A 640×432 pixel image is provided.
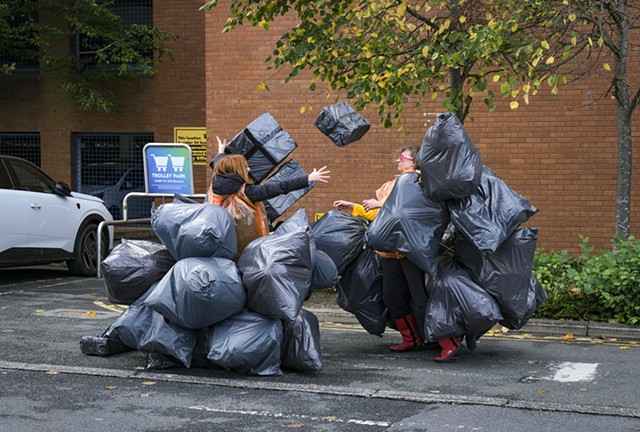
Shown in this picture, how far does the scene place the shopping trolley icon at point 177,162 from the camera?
15008 millimetres

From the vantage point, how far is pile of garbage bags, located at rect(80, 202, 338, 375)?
696 centimetres

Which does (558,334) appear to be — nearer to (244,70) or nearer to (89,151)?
(244,70)

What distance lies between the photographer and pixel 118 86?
19438 mm

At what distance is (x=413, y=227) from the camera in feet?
24.3

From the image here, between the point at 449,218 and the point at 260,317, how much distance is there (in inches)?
62.6

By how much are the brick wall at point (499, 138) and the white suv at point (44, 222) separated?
2.36m

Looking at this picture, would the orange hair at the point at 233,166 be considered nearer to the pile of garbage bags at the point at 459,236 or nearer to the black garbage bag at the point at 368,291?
the pile of garbage bags at the point at 459,236

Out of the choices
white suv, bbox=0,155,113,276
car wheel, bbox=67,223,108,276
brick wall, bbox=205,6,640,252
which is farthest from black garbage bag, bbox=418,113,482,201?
car wheel, bbox=67,223,108,276

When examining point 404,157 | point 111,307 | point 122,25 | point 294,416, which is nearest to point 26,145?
point 122,25

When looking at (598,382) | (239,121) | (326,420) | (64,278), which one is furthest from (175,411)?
(239,121)

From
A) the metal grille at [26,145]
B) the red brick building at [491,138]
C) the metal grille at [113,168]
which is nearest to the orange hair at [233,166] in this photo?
the red brick building at [491,138]

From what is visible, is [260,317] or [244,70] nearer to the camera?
[260,317]

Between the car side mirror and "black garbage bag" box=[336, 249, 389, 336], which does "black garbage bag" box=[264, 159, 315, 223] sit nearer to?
"black garbage bag" box=[336, 249, 389, 336]

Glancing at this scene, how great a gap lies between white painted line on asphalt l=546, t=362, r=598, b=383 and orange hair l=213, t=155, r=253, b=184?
8.87 feet
